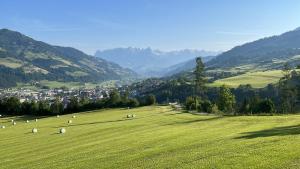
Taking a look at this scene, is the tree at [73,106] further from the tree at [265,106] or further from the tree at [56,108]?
the tree at [265,106]

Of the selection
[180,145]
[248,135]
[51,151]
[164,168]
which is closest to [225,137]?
[248,135]

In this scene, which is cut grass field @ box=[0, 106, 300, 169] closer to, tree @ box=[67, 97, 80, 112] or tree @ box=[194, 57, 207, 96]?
tree @ box=[194, 57, 207, 96]

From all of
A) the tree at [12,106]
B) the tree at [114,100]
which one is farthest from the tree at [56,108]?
the tree at [114,100]

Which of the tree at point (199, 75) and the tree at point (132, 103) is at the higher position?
→ the tree at point (199, 75)

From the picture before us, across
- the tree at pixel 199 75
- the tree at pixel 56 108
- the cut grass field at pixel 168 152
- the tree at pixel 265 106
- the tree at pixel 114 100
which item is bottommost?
the cut grass field at pixel 168 152

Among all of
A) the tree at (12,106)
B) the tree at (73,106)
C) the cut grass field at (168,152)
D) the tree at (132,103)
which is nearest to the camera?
the cut grass field at (168,152)

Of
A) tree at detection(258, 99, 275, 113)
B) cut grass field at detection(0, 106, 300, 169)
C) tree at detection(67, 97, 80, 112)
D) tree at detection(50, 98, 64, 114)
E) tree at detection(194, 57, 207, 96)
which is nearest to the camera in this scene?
cut grass field at detection(0, 106, 300, 169)

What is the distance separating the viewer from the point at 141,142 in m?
43.6

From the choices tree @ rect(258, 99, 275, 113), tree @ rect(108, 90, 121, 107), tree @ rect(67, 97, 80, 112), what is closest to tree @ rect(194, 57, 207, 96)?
tree @ rect(258, 99, 275, 113)

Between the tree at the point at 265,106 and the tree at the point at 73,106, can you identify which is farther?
the tree at the point at 73,106

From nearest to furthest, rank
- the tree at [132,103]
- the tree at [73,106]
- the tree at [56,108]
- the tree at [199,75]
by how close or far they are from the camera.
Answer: the tree at [199,75], the tree at [132,103], the tree at [56,108], the tree at [73,106]

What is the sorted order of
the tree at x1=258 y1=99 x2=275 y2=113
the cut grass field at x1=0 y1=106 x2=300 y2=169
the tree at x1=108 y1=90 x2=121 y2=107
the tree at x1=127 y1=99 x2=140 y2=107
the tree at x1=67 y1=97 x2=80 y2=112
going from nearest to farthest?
the cut grass field at x1=0 y1=106 x2=300 y2=169, the tree at x1=258 y1=99 x2=275 y2=113, the tree at x1=127 y1=99 x2=140 y2=107, the tree at x1=67 y1=97 x2=80 y2=112, the tree at x1=108 y1=90 x2=121 y2=107

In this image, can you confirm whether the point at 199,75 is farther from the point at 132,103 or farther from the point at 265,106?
the point at 265,106

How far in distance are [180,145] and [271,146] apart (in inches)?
360
